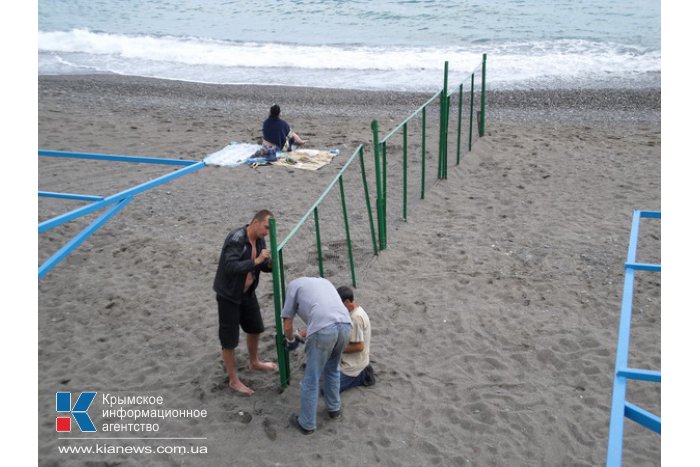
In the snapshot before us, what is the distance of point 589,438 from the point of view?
18.2ft

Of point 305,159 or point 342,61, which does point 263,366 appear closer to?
point 305,159

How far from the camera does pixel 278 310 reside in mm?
5840

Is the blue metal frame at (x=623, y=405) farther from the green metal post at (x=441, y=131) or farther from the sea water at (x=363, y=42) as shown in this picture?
the sea water at (x=363, y=42)

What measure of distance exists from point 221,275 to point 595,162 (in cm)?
874

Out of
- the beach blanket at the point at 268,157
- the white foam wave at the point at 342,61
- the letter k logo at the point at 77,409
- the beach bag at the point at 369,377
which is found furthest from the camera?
the white foam wave at the point at 342,61

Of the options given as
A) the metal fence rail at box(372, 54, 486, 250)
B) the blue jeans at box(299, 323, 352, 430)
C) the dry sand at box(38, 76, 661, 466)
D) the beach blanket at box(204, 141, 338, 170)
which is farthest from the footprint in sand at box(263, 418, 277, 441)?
the beach blanket at box(204, 141, 338, 170)

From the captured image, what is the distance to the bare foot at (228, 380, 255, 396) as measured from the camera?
6.09m

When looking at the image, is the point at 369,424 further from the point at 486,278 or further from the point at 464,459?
the point at 486,278

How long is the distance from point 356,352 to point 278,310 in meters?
0.79

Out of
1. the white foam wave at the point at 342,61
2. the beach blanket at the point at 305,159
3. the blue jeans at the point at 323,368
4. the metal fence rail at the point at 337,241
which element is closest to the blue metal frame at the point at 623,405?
the blue jeans at the point at 323,368

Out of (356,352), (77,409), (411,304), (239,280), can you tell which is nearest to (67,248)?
(239,280)

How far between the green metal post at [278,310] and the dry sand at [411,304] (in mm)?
206

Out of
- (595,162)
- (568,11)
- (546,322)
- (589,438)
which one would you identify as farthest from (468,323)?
(568,11)

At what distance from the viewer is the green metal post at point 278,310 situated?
5.67 meters
